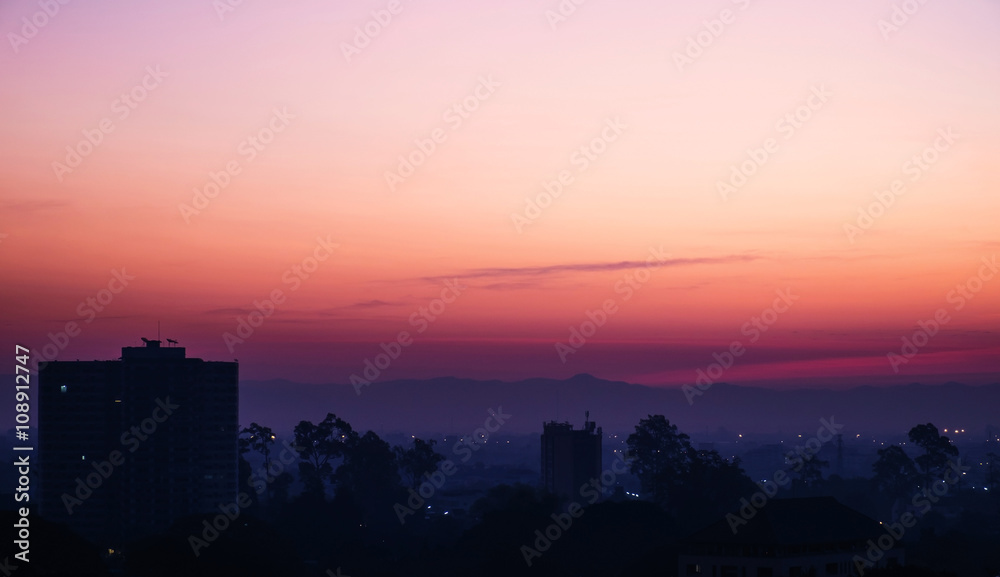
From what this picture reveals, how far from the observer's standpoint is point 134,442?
89312 mm

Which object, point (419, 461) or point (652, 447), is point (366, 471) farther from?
point (652, 447)

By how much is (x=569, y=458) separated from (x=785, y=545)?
7885 centimetres

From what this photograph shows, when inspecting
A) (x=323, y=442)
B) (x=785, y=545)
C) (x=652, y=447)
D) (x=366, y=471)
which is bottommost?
(x=785, y=545)

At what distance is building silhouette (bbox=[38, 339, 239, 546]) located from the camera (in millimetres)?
87750

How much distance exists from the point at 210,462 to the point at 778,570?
5575 cm

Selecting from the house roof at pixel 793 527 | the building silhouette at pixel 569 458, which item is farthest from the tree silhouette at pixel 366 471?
the house roof at pixel 793 527

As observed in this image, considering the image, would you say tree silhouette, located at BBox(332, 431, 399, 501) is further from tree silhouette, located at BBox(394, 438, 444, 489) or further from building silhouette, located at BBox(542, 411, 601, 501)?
building silhouette, located at BBox(542, 411, 601, 501)

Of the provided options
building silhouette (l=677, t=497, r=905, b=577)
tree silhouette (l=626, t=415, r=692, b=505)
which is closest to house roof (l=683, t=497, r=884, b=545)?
building silhouette (l=677, t=497, r=905, b=577)

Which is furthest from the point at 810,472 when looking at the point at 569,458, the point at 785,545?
the point at 785,545

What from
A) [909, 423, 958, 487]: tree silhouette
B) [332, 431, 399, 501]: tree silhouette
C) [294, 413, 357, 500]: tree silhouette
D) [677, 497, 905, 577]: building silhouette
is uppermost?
[294, 413, 357, 500]: tree silhouette

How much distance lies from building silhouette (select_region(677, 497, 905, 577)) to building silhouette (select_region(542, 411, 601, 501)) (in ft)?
238

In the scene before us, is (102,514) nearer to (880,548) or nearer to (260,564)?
(260,564)

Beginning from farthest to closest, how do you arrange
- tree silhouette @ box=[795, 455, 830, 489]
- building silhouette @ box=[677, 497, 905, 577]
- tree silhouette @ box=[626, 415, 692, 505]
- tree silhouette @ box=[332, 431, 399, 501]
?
tree silhouette @ box=[795, 455, 830, 489]
tree silhouette @ box=[626, 415, 692, 505]
tree silhouette @ box=[332, 431, 399, 501]
building silhouette @ box=[677, 497, 905, 577]

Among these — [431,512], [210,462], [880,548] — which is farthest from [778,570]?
[431,512]
